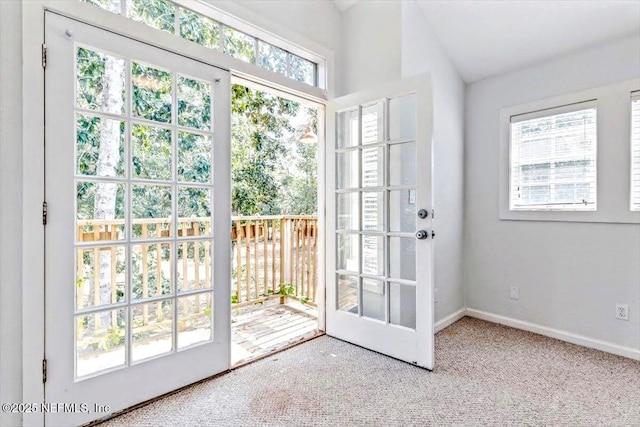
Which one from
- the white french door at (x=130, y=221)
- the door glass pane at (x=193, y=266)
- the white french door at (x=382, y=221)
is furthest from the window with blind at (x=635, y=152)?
the door glass pane at (x=193, y=266)

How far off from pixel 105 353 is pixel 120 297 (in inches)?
11.2

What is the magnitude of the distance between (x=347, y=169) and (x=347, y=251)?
0.65m

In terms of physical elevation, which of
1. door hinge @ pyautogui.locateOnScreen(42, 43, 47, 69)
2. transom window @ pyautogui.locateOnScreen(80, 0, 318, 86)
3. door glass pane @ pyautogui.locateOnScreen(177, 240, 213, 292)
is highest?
transom window @ pyautogui.locateOnScreen(80, 0, 318, 86)

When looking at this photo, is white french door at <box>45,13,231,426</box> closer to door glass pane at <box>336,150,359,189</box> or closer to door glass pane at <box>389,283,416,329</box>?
door glass pane at <box>336,150,359,189</box>

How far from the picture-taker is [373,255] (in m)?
2.40

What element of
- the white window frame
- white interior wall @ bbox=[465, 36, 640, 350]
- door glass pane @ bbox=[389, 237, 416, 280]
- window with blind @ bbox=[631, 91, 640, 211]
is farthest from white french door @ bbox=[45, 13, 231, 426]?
window with blind @ bbox=[631, 91, 640, 211]

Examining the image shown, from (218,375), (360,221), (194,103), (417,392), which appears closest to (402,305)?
(417,392)

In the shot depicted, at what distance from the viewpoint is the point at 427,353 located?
6.81 ft

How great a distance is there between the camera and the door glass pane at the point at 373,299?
235 centimetres

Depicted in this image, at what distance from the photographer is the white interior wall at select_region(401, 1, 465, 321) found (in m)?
2.58

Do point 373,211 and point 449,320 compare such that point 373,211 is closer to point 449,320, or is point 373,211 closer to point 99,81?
point 449,320

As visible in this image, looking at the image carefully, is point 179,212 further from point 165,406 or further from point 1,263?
point 165,406

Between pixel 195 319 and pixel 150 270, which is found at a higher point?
pixel 150 270

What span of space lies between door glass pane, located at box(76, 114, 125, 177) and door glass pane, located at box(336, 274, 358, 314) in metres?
1.68
